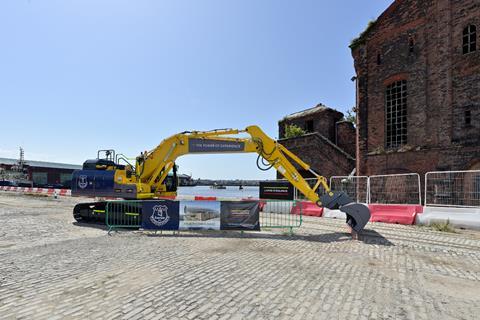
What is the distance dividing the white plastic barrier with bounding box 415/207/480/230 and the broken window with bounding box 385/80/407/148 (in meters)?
6.56

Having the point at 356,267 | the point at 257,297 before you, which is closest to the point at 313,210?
the point at 356,267

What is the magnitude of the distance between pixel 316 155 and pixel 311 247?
50.2 feet

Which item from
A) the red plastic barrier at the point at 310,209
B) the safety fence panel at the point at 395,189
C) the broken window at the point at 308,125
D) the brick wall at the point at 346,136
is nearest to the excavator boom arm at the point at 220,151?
the red plastic barrier at the point at 310,209

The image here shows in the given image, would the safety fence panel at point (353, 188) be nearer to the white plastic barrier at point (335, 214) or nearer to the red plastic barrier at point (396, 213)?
the white plastic barrier at point (335, 214)

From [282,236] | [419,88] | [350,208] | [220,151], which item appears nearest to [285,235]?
[282,236]

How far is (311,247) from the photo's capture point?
737 centimetres

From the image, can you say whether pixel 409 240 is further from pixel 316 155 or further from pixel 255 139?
pixel 316 155

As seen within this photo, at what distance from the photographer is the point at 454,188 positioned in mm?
11922

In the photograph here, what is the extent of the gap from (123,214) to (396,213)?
1127 centimetres

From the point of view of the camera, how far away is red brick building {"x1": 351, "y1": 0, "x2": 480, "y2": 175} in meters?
13.5

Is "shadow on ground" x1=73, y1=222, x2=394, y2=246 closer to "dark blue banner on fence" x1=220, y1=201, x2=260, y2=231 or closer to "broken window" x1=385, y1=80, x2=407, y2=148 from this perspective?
"dark blue banner on fence" x1=220, y1=201, x2=260, y2=231

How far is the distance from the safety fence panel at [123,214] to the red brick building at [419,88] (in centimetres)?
1406

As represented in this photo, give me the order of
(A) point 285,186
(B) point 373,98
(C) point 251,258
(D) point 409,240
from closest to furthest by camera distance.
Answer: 1. (C) point 251,258
2. (D) point 409,240
3. (A) point 285,186
4. (B) point 373,98

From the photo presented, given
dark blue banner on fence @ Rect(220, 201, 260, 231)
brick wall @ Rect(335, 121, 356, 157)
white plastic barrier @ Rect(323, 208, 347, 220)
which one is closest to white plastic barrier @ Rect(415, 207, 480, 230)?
white plastic barrier @ Rect(323, 208, 347, 220)
